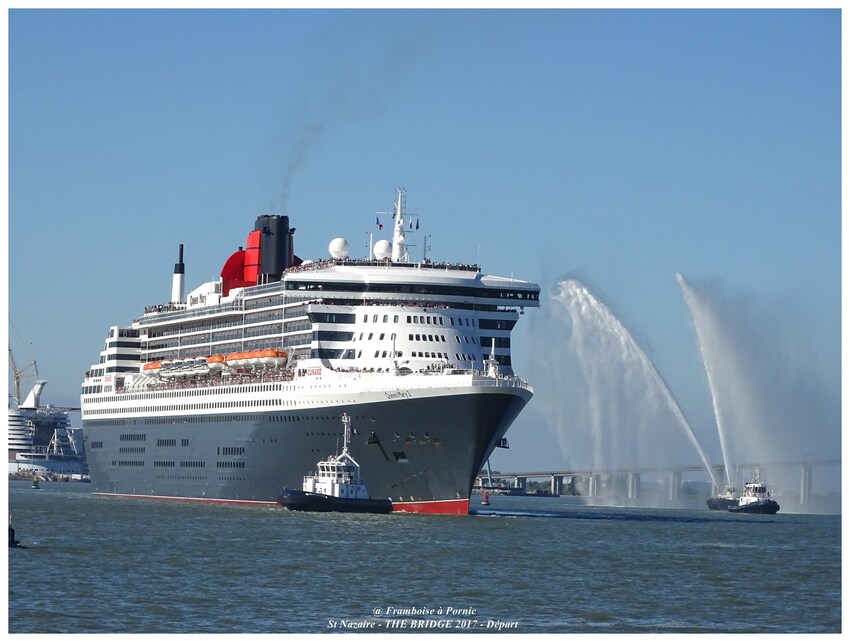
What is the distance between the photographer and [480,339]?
85375 mm

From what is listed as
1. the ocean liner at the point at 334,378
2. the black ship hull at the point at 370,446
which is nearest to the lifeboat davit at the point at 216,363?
the ocean liner at the point at 334,378

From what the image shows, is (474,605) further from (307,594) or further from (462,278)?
(462,278)

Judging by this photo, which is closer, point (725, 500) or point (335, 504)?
point (335, 504)

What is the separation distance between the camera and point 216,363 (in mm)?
95000

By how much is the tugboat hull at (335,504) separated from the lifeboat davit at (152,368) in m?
24.7

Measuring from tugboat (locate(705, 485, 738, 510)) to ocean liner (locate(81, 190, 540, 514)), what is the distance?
3699cm

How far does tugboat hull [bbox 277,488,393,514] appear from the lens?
7900 centimetres

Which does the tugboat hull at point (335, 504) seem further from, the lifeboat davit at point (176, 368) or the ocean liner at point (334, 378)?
the lifeboat davit at point (176, 368)

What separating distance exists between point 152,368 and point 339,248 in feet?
64.1

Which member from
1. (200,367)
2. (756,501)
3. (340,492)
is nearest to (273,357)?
(200,367)

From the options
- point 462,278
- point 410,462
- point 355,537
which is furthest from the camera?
point 462,278

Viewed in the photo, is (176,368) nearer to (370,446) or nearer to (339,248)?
(339,248)

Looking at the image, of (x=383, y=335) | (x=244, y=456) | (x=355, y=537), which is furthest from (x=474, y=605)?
(x=244, y=456)
